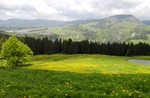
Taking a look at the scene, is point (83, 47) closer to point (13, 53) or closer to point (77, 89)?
point (13, 53)

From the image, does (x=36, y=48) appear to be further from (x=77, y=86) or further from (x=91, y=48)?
(x=77, y=86)

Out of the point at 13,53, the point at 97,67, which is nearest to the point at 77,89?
the point at 97,67

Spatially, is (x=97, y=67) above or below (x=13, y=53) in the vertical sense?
below

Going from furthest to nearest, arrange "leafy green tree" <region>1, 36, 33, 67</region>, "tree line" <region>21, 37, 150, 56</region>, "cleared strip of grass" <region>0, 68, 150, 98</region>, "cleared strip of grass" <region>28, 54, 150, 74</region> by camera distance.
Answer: "tree line" <region>21, 37, 150, 56</region>
"leafy green tree" <region>1, 36, 33, 67</region>
"cleared strip of grass" <region>28, 54, 150, 74</region>
"cleared strip of grass" <region>0, 68, 150, 98</region>

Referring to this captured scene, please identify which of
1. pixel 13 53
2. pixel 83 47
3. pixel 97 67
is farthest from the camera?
pixel 83 47

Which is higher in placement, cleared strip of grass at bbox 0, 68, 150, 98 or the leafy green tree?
cleared strip of grass at bbox 0, 68, 150, 98

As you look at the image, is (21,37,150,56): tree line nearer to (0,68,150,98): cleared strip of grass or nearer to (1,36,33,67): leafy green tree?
(1,36,33,67): leafy green tree

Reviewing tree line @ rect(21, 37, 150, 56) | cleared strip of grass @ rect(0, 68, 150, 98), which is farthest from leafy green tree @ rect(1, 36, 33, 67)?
tree line @ rect(21, 37, 150, 56)

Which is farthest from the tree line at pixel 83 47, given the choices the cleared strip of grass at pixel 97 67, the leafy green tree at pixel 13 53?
the leafy green tree at pixel 13 53

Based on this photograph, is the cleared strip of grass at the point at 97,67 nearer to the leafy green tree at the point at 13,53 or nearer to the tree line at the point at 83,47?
the leafy green tree at the point at 13,53

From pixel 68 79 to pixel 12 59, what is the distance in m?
63.4

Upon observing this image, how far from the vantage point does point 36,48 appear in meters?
181

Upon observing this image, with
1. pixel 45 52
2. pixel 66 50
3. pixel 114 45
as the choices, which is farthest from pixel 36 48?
pixel 114 45

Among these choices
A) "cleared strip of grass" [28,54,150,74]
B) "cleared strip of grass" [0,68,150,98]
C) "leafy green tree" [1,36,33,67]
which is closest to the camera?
"cleared strip of grass" [0,68,150,98]
